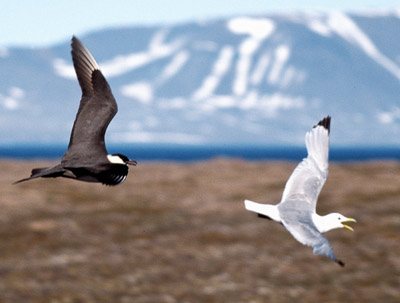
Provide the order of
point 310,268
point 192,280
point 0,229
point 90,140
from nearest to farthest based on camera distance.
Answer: point 90,140 < point 192,280 < point 310,268 < point 0,229

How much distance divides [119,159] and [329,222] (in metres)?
1.61

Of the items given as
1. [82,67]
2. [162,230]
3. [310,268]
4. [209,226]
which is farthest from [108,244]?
[82,67]

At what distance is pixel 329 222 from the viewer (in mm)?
5621

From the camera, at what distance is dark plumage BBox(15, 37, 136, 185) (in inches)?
198

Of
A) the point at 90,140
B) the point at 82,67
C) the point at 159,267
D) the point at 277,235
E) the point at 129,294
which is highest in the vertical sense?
the point at 277,235

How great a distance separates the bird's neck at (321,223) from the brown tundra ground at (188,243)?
265 feet

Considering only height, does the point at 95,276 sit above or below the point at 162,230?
below

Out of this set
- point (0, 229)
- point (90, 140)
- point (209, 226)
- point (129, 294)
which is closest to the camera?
point (90, 140)

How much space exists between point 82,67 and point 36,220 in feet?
462

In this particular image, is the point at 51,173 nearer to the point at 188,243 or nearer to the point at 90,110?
the point at 90,110

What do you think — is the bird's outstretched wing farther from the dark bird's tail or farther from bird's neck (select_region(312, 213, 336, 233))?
the dark bird's tail

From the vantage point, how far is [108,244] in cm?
12888

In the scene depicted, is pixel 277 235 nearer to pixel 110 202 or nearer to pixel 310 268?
pixel 310 268

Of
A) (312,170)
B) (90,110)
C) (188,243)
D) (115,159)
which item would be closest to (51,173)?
(115,159)
